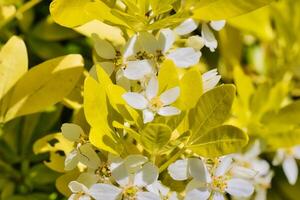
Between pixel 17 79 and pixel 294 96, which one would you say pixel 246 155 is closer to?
pixel 294 96

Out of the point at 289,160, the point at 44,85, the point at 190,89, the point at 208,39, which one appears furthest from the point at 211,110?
the point at 289,160

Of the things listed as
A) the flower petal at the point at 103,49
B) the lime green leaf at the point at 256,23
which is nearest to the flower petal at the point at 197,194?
the flower petal at the point at 103,49

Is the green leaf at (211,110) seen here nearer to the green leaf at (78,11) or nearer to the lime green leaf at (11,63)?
the green leaf at (78,11)

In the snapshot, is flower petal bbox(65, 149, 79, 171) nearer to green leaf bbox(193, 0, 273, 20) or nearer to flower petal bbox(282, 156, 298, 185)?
green leaf bbox(193, 0, 273, 20)

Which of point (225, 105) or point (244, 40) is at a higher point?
point (225, 105)

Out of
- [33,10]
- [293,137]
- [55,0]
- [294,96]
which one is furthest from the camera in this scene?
[294,96]

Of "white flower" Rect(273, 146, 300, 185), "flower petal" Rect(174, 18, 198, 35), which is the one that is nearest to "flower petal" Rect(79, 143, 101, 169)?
"flower petal" Rect(174, 18, 198, 35)

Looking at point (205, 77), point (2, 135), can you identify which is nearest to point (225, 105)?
point (205, 77)
